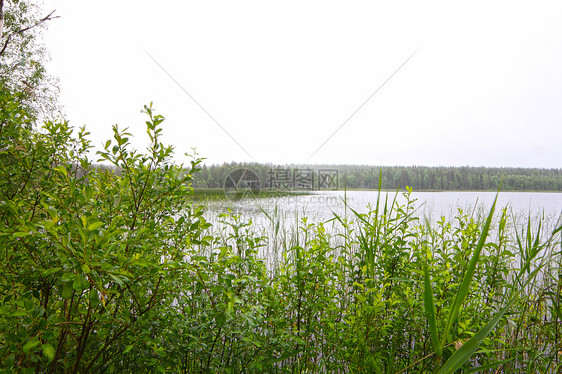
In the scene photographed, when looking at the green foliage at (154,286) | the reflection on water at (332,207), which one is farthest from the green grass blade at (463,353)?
the reflection on water at (332,207)

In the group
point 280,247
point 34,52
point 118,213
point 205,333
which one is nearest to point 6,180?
point 118,213

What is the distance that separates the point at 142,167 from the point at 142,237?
0.41 meters

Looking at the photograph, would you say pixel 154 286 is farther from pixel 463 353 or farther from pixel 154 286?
pixel 463 353

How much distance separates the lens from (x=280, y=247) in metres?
5.27

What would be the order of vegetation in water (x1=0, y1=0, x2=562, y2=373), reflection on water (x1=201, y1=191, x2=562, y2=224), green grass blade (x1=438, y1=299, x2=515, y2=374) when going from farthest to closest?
reflection on water (x1=201, y1=191, x2=562, y2=224) < vegetation in water (x1=0, y1=0, x2=562, y2=373) < green grass blade (x1=438, y1=299, x2=515, y2=374)

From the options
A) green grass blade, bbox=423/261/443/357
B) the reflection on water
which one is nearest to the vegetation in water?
green grass blade, bbox=423/261/443/357

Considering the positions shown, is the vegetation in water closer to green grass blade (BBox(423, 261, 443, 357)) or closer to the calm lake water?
green grass blade (BBox(423, 261, 443, 357))

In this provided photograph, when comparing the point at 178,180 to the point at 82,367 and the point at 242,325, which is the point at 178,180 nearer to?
the point at 242,325

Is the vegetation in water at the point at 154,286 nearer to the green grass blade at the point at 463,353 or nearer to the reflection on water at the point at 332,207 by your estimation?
the green grass blade at the point at 463,353

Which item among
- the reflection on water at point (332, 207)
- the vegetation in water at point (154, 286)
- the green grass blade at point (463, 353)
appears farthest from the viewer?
the reflection on water at point (332, 207)

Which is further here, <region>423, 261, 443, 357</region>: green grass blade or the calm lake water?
the calm lake water

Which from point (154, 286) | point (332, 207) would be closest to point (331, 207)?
point (332, 207)

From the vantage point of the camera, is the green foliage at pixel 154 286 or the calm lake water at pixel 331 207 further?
the calm lake water at pixel 331 207

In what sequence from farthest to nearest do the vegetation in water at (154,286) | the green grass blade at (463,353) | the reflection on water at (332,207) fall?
the reflection on water at (332,207) < the vegetation in water at (154,286) < the green grass blade at (463,353)
